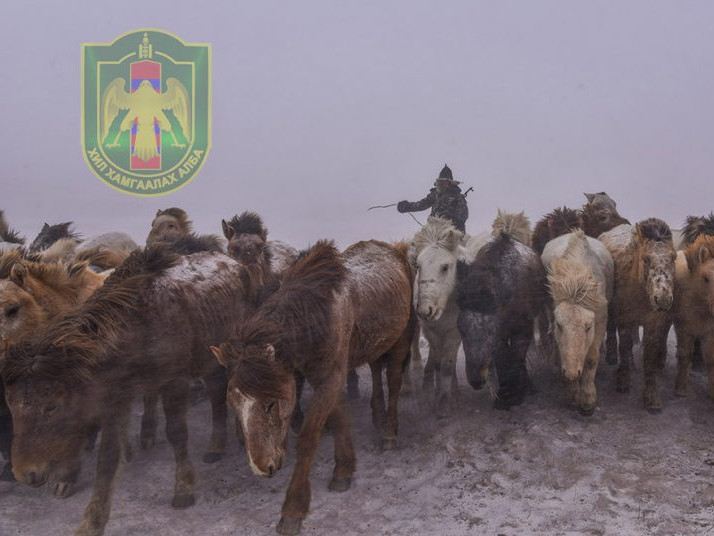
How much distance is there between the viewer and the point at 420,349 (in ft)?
22.5

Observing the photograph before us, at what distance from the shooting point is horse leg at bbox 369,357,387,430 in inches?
196

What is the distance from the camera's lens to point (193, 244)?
4.96 metres

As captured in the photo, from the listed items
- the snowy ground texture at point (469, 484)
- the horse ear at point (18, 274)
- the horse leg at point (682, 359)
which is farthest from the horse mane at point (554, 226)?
the horse ear at point (18, 274)

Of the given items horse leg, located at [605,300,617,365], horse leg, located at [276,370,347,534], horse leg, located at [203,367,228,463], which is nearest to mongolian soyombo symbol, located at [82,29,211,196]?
horse leg, located at [203,367,228,463]

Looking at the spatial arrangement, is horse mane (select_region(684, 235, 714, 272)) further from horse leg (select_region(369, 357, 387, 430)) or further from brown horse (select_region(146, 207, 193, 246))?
brown horse (select_region(146, 207, 193, 246))

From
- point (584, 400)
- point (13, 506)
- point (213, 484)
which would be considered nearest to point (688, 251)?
point (584, 400)

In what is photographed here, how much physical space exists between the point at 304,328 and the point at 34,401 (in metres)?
1.60

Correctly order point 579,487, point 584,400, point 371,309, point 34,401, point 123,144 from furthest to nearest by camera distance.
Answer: point 584,400 < point 371,309 < point 579,487 < point 123,144 < point 34,401

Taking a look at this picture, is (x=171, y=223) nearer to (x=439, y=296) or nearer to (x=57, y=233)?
(x=57, y=233)

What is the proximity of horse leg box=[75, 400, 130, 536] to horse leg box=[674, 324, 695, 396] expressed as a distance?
512 centimetres

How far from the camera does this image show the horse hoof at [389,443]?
15.1ft

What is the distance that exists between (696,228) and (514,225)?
2.17 m

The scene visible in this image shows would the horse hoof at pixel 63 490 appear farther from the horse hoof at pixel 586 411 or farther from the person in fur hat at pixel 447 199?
the horse hoof at pixel 586 411

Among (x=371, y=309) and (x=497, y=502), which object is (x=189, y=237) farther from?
(x=497, y=502)
